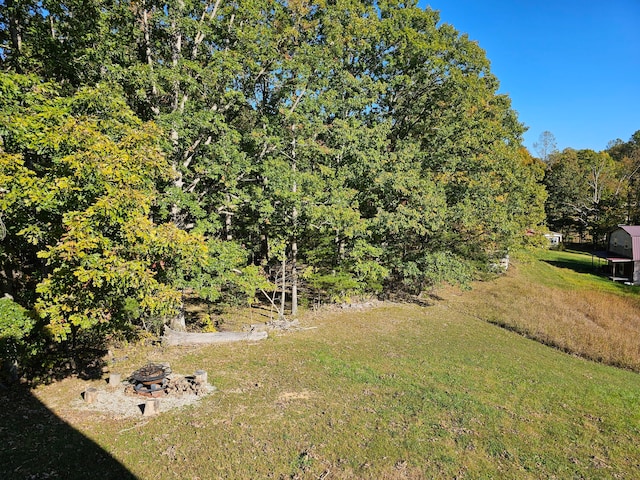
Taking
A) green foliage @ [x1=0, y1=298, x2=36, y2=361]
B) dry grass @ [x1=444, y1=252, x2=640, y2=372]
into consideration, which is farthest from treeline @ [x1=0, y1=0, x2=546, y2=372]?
dry grass @ [x1=444, y1=252, x2=640, y2=372]

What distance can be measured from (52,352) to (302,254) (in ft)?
38.0

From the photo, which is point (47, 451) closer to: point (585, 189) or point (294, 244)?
point (294, 244)

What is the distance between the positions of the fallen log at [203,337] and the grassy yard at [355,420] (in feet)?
1.88

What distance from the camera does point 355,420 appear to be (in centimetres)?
895

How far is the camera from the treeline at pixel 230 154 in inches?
300

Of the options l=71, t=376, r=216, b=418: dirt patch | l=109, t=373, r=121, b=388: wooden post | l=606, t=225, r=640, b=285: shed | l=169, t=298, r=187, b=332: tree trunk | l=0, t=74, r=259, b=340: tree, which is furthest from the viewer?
l=606, t=225, r=640, b=285: shed

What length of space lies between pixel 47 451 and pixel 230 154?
10.2 m

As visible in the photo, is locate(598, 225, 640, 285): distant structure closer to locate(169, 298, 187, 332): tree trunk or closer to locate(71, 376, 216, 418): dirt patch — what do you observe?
locate(169, 298, 187, 332): tree trunk

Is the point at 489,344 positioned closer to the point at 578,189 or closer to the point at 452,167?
the point at 452,167

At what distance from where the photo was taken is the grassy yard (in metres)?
7.16

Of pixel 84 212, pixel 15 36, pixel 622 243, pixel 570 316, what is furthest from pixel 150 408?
pixel 622 243

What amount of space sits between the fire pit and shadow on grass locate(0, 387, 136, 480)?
174cm

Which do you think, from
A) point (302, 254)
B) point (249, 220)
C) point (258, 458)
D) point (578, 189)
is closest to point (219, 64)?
point (249, 220)

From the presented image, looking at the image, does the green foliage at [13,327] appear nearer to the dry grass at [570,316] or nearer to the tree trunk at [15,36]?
the tree trunk at [15,36]
